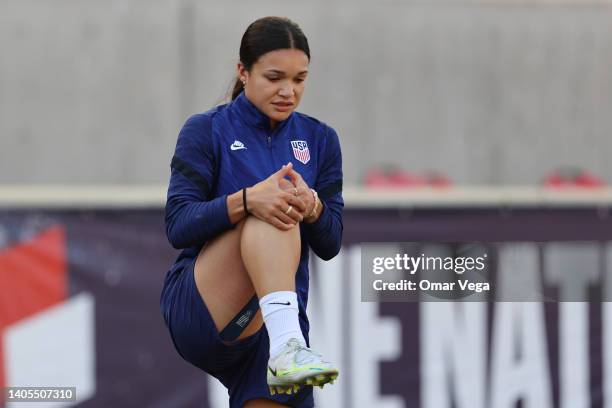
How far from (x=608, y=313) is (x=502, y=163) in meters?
3.07

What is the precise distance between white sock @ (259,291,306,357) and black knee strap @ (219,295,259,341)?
0.39ft

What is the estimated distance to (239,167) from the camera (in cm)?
313

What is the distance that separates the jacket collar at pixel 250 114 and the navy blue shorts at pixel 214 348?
435 millimetres

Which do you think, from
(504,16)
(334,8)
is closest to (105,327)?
(334,8)

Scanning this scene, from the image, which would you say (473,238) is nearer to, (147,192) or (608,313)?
(608,313)

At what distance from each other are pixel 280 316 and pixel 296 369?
0.56 feet

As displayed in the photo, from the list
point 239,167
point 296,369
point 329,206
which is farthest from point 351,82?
point 296,369

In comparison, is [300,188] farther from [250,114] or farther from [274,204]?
[250,114]

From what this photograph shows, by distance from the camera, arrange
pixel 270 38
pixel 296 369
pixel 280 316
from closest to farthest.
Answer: pixel 296 369
pixel 280 316
pixel 270 38

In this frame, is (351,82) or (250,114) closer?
(250,114)

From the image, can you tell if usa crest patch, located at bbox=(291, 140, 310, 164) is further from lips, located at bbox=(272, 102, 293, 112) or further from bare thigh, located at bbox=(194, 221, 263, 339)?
bare thigh, located at bbox=(194, 221, 263, 339)

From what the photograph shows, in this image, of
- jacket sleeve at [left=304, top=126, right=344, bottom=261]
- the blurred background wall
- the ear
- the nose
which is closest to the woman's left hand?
jacket sleeve at [left=304, top=126, right=344, bottom=261]

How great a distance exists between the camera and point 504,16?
351 inches

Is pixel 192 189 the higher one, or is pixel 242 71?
pixel 242 71
